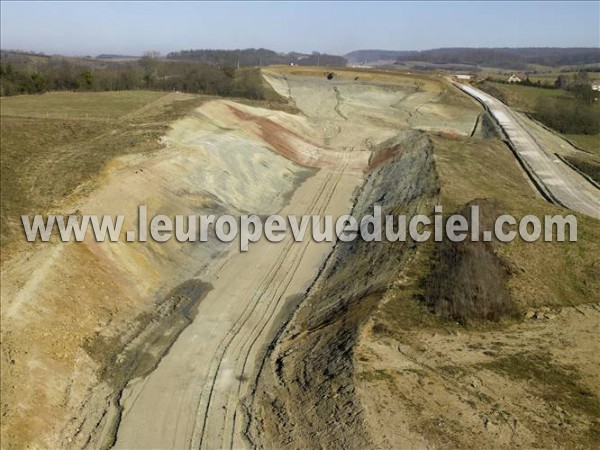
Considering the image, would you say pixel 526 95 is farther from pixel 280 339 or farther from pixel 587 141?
pixel 280 339

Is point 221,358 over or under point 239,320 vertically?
under

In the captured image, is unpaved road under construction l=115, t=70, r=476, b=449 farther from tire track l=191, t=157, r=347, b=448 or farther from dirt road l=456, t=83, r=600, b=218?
dirt road l=456, t=83, r=600, b=218

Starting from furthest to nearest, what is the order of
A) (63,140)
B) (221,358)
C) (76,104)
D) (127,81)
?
(127,81), (76,104), (63,140), (221,358)

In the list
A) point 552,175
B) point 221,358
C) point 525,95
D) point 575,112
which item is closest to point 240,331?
point 221,358

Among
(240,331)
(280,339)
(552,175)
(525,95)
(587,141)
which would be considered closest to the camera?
(280,339)

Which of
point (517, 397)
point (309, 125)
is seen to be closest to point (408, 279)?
point (517, 397)

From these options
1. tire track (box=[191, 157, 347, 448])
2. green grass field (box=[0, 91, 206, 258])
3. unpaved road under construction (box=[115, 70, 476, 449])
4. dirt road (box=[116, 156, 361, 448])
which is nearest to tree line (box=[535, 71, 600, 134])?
unpaved road under construction (box=[115, 70, 476, 449])

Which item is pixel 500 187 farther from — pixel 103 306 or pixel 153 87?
pixel 153 87

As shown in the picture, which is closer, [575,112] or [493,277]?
[493,277]
